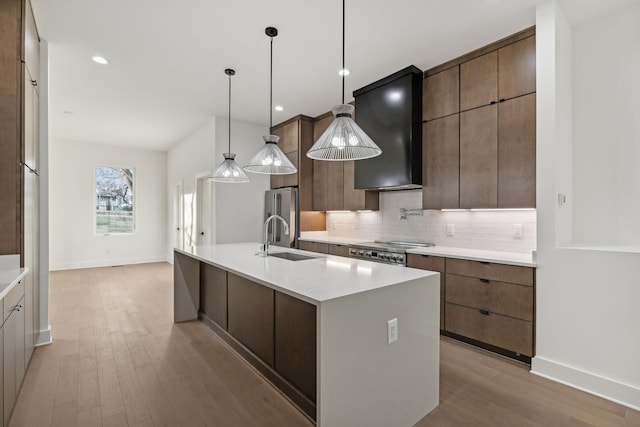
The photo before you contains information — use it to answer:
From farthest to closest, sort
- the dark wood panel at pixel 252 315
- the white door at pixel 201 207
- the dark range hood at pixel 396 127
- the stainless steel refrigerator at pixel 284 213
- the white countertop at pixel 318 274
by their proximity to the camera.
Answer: the white door at pixel 201 207 → the stainless steel refrigerator at pixel 284 213 → the dark range hood at pixel 396 127 → the dark wood panel at pixel 252 315 → the white countertop at pixel 318 274

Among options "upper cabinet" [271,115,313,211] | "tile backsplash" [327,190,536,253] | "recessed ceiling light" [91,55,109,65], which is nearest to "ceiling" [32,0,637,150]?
"recessed ceiling light" [91,55,109,65]

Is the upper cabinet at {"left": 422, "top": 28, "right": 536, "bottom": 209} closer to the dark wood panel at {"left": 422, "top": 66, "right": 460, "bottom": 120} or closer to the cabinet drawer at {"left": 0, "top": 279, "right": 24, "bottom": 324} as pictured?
the dark wood panel at {"left": 422, "top": 66, "right": 460, "bottom": 120}

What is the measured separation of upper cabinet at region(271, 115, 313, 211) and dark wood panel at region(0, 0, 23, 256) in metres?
3.33

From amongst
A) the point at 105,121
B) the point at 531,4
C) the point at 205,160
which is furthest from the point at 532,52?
the point at 105,121

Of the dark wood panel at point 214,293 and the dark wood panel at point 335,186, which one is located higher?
the dark wood panel at point 335,186

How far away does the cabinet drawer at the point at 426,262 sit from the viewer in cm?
304

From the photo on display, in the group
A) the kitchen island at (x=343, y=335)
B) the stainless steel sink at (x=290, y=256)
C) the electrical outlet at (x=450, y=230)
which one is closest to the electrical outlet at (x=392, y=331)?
the kitchen island at (x=343, y=335)

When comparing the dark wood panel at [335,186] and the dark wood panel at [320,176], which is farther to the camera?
the dark wood panel at [320,176]

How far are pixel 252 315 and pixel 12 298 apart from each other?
151cm

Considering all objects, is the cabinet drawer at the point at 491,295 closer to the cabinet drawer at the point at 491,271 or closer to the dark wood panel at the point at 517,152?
the cabinet drawer at the point at 491,271

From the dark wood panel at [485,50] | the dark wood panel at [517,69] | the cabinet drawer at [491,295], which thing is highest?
the dark wood panel at [485,50]

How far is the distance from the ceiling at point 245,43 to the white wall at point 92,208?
2.71 m

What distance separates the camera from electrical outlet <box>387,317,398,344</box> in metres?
1.70

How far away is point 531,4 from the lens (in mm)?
2383
